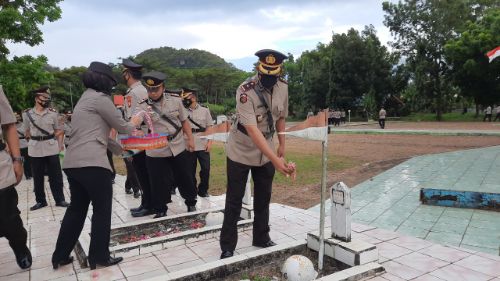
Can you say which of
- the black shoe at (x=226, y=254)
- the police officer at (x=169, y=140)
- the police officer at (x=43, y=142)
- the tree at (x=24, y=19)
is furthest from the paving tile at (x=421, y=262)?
the tree at (x=24, y=19)

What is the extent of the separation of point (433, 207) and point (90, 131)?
516 cm

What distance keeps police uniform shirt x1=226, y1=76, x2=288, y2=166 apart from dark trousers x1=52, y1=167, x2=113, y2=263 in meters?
1.27

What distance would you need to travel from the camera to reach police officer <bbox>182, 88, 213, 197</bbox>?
6.69m

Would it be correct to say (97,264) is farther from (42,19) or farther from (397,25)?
(397,25)


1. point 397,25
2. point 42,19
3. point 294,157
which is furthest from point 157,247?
point 397,25

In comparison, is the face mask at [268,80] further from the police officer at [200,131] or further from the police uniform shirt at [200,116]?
the police uniform shirt at [200,116]

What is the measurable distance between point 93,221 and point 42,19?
10.4 metres

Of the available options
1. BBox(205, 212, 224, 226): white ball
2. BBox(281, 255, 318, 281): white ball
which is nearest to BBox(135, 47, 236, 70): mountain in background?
BBox(205, 212, 224, 226): white ball

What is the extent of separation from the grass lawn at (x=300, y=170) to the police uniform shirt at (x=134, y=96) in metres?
2.90

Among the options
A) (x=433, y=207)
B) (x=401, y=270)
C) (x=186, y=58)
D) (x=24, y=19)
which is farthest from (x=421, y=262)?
(x=186, y=58)

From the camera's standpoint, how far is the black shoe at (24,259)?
12.2ft

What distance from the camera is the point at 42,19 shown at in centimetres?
1141

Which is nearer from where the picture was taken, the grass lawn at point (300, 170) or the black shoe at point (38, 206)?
the black shoe at point (38, 206)

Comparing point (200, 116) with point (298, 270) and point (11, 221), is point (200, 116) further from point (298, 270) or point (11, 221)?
point (298, 270)
